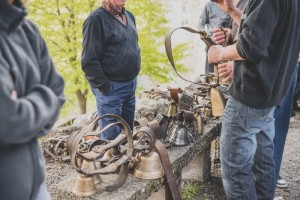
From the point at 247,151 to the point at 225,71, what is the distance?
2.18ft

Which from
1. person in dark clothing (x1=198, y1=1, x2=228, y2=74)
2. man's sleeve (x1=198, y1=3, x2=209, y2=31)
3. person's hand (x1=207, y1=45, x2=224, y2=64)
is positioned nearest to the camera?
person's hand (x1=207, y1=45, x2=224, y2=64)

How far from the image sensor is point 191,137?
3.23 metres

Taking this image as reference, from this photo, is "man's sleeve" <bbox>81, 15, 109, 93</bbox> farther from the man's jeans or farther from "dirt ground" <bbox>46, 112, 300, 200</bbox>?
the man's jeans

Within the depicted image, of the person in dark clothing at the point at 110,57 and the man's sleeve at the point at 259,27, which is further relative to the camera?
the person in dark clothing at the point at 110,57

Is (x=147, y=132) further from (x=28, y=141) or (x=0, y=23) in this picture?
(x=0, y=23)

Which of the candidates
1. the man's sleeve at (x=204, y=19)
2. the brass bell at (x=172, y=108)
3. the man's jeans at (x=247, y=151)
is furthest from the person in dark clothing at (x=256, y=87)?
the man's sleeve at (x=204, y=19)

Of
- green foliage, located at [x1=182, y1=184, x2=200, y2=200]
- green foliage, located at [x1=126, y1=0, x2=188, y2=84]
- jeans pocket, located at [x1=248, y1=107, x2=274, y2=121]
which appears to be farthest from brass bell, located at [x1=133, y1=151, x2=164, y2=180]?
green foliage, located at [x1=126, y1=0, x2=188, y2=84]

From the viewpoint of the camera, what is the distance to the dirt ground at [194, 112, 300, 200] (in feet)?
12.3

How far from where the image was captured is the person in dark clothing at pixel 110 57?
3.55 m

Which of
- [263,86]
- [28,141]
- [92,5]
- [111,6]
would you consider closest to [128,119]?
[111,6]

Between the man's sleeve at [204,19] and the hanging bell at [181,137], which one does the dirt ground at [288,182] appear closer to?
the hanging bell at [181,137]

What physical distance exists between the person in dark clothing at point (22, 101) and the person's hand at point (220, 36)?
1833mm

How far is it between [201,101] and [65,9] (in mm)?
5614

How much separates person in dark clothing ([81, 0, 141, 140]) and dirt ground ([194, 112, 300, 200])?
1.20m
